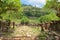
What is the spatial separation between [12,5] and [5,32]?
695 millimetres

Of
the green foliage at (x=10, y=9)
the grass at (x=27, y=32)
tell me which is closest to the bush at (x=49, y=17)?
the grass at (x=27, y=32)

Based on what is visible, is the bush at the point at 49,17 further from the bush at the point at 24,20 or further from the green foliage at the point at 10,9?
the green foliage at the point at 10,9

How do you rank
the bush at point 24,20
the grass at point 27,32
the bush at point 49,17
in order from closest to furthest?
the grass at point 27,32, the bush at point 49,17, the bush at point 24,20

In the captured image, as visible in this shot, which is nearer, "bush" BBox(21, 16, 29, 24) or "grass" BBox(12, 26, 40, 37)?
"grass" BBox(12, 26, 40, 37)

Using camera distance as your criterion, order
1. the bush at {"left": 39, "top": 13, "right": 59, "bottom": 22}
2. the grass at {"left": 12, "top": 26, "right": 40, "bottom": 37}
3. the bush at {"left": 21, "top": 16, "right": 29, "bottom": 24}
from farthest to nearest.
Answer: the bush at {"left": 21, "top": 16, "right": 29, "bottom": 24}
the bush at {"left": 39, "top": 13, "right": 59, "bottom": 22}
the grass at {"left": 12, "top": 26, "right": 40, "bottom": 37}

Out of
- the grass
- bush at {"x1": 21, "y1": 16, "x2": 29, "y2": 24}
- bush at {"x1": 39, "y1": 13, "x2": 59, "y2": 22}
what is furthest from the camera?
bush at {"x1": 21, "y1": 16, "x2": 29, "y2": 24}

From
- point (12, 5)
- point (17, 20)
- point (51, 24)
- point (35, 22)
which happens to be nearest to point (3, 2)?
point (12, 5)

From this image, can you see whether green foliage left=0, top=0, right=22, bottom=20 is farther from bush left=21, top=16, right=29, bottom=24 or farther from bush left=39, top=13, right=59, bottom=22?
bush left=39, top=13, right=59, bottom=22

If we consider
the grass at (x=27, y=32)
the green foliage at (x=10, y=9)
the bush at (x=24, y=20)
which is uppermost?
the green foliage at (x=10, y=9)

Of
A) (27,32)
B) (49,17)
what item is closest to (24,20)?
(27,32)

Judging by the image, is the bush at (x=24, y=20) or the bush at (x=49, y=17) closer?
the bush at (x=49, y=17)

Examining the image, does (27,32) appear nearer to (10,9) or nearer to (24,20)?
(24,20)

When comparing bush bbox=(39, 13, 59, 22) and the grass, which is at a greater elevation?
bush bbox=(39, 13, 59, 22)

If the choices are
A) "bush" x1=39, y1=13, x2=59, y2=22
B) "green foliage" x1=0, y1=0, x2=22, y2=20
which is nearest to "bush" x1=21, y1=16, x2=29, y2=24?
"green foliage" x1=0, y1=0, x2=22, y2=20
